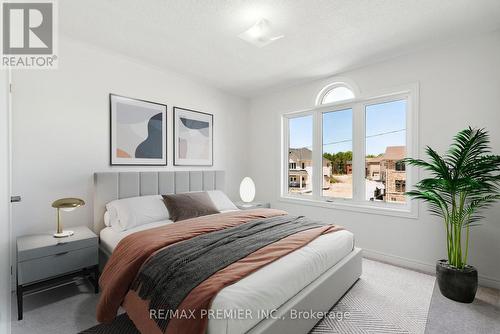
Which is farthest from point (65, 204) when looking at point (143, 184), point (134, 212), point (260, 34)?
point (260, 34)

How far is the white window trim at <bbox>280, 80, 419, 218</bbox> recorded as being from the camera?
2.90 m

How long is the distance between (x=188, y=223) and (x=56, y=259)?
1129mm

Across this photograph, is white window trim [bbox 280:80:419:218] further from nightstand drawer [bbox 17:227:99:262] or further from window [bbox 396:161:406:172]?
nightstand drawer [bbox 17:227:99:262]

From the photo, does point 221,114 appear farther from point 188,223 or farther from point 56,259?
point 56,259

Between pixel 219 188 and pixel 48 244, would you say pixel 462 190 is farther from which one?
pixel 48 244

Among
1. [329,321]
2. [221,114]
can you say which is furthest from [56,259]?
[221,114]

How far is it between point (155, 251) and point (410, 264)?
289cm

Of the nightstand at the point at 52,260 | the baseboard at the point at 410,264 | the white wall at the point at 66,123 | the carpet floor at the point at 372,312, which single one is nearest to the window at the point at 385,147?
the baseboard at the point at 410,264

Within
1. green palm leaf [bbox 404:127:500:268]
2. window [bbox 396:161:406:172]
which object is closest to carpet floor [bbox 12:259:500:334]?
green palm leaf [bbox 404:127:500:268]

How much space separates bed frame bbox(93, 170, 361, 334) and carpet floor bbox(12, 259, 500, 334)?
166 mm

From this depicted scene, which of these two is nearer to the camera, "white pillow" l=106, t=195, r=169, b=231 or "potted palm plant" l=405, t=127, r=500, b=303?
"potted palm plant" l=405, t=127, r=500, b=303

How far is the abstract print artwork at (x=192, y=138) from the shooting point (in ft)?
11.7

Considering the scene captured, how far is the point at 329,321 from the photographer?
6.28 feet

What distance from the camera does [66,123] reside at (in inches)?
102
